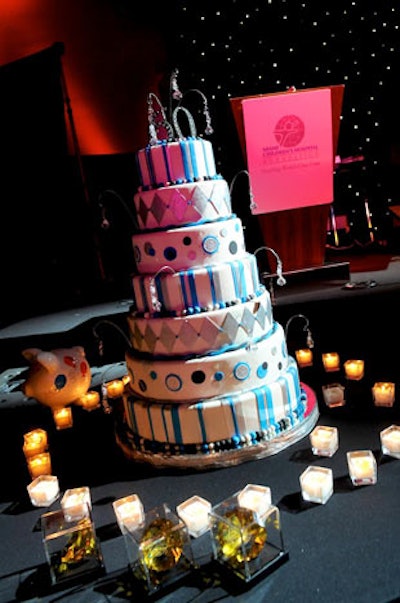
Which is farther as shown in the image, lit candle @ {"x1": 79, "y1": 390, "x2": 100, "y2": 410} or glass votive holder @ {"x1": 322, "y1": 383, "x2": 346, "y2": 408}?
lit candle @ {"x1": 79, "y1": 390, "x2": 100, "y2": 410}

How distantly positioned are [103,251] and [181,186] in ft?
12.4

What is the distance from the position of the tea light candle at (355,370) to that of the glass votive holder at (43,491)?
2.15 m

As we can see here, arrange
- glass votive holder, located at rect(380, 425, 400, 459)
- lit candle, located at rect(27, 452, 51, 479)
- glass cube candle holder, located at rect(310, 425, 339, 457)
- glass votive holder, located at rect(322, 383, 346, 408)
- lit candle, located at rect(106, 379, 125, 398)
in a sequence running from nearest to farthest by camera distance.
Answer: glass votive holder, located at rect(380, 425, 400, 459) < glass cube candle holder, located at rect(310, 425, 339, 457) < lit candle, located at rect(27, 452, 51, 479) < glass votive holder, located at rect(322, 383, 346, 408) < lit candle, located at rect(106, 379, 125, 398)

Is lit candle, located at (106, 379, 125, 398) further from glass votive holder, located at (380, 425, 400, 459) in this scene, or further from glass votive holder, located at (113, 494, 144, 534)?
glass votive holder, located at (380, 425, 400, 459)

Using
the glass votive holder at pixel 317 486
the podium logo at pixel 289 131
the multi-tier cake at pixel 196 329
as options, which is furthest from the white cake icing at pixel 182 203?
the podium logo at pixel 289 131

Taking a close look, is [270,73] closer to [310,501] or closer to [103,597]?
[310,501]

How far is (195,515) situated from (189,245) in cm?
134

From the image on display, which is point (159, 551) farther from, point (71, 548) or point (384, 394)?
point (384, 394)

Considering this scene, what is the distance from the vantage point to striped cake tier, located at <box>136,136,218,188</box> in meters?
2.52

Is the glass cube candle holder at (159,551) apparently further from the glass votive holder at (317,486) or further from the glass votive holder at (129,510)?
the glass votive holder at (317,486)

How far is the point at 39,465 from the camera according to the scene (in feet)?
8.59

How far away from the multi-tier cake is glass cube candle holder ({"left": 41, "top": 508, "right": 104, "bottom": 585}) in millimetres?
711

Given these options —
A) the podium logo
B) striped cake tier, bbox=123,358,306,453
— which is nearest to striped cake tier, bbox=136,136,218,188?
striped cake tier, bbox=123,358,306,453

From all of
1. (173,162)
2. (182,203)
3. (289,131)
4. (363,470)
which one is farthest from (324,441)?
(289,131)
